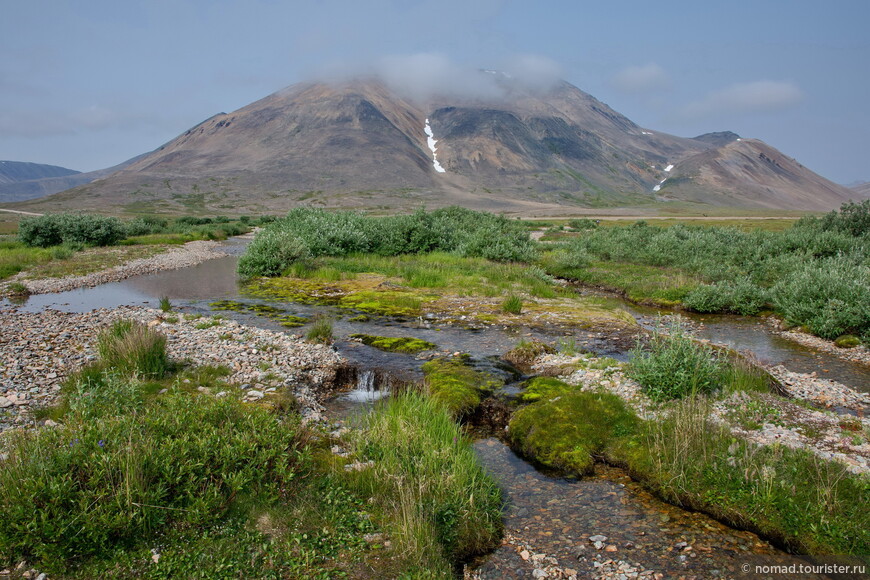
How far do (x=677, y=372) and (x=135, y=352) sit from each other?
1150cm

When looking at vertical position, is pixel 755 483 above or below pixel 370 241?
below

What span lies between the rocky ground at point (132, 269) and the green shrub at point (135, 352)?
58.0ft

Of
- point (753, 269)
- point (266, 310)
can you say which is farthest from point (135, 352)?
point (753, 269)

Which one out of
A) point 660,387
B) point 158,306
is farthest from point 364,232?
point 660,387

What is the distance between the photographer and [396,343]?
15.2m

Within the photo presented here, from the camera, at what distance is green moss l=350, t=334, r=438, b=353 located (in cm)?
1472

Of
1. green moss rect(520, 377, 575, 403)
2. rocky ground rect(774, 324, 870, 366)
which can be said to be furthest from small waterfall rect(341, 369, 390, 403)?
rocky ground rect(774, 324, 870, 366)

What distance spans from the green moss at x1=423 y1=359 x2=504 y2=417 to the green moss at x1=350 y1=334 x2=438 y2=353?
158 centimetres

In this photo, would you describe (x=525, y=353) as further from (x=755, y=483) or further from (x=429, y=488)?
(x=429, y=488)

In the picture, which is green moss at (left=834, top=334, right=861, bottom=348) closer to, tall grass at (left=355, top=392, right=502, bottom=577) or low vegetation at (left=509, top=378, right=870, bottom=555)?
low vegetation at (left=509, top=378, right=870, bottom=555)

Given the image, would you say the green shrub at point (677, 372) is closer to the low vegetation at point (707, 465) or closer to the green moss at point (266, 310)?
the low vegetation at point (707, 465)

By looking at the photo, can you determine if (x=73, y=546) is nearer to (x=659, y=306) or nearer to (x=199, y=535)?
(x=199, y=535)

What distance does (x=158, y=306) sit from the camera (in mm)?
20828

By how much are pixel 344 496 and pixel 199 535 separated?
1.82m
